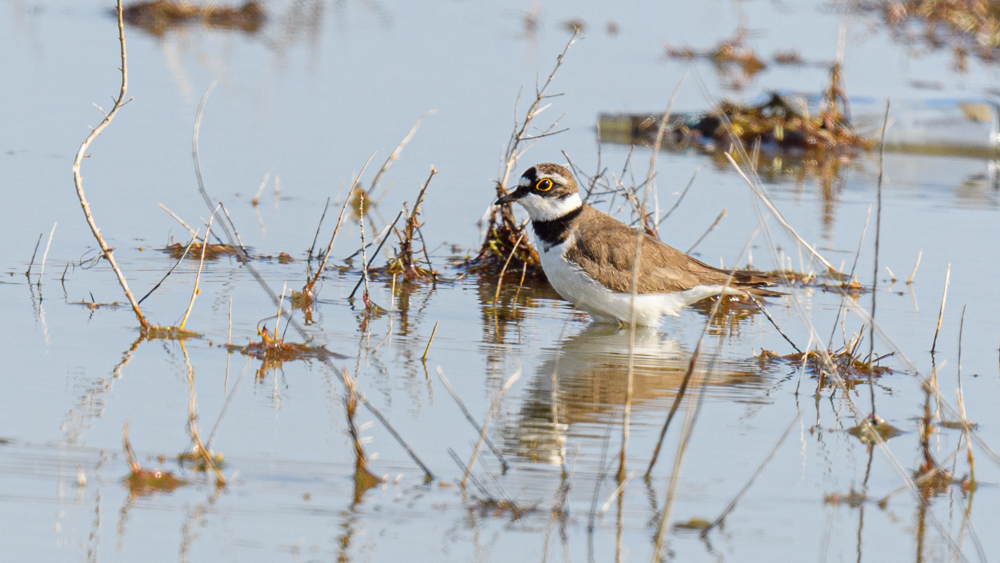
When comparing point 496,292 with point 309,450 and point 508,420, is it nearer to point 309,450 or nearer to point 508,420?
point 508,420

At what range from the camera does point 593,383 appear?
6266mm

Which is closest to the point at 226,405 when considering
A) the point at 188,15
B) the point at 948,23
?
the point at 188,15

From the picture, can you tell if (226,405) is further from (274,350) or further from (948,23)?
(948,23)

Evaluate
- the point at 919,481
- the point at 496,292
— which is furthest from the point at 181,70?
the point at 919,481

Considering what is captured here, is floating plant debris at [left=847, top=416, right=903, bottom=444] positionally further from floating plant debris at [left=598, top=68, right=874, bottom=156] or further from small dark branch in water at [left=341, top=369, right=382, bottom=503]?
floating plant debris at [left=598, top=68, right=874, bottom=156]

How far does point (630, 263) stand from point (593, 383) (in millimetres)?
1464

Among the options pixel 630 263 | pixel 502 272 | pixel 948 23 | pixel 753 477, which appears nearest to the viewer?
pixel 753 477

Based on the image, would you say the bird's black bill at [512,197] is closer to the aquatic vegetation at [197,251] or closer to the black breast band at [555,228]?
the black breast band at [555,228]

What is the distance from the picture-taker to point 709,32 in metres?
23.3

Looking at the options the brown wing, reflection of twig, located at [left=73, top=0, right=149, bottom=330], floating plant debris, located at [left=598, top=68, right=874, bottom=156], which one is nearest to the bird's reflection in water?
the brown wing

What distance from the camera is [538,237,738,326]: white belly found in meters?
7.42

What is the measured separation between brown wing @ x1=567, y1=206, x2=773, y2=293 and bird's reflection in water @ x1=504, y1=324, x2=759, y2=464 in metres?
0.33

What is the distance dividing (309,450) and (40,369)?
1.63 m

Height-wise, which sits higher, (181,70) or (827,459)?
(181,70)
